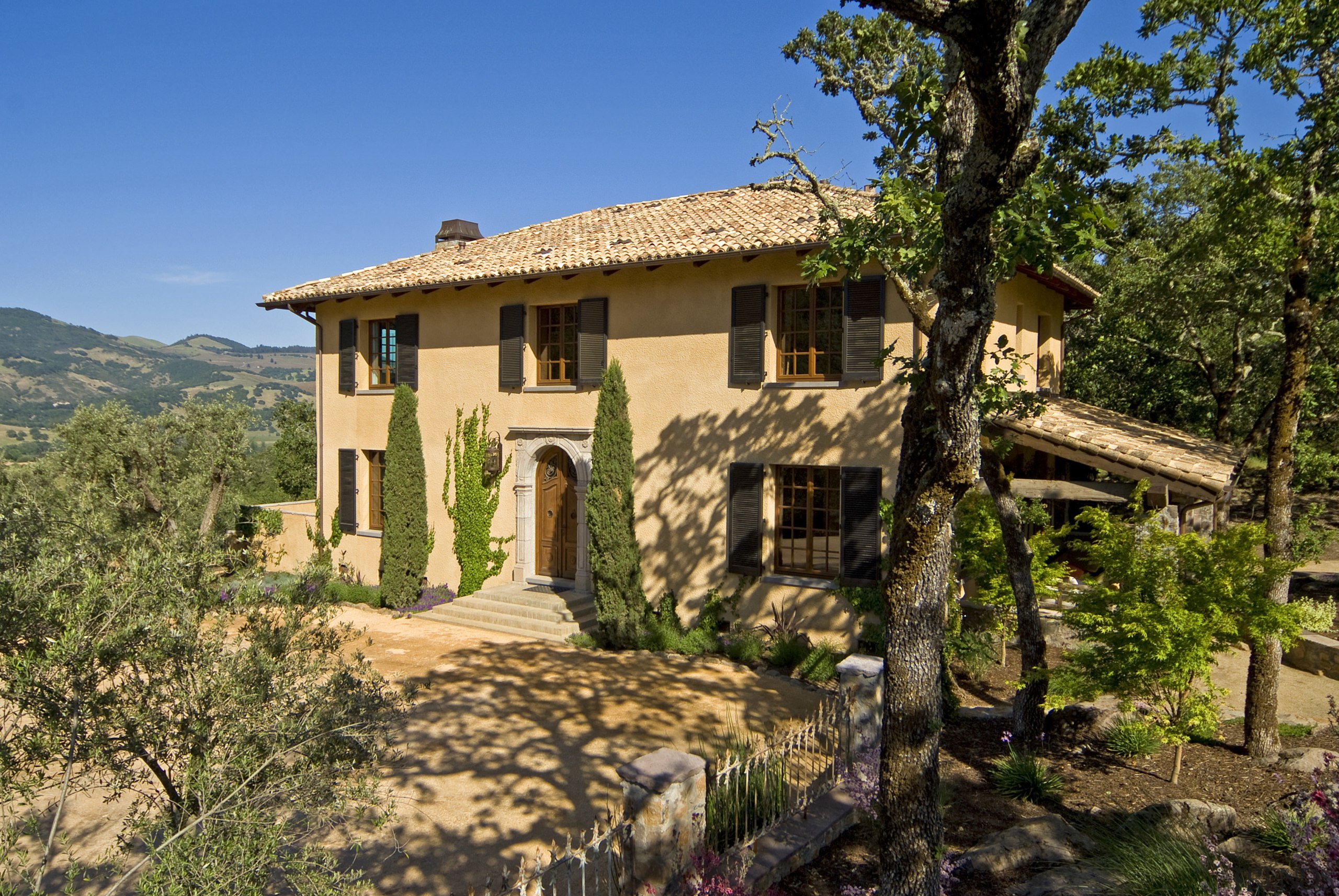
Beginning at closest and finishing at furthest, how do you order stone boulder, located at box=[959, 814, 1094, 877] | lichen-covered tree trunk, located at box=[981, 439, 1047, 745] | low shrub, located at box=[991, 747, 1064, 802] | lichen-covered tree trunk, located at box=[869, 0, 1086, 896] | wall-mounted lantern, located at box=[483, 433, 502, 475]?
1. lichen-covered tree trunk, located at box=[869, 0, 1086, 896]
2. stone boulder, located at box=[959, 814, 1094, 877]
3. low shrub, located at box=[991, 747, 1064, 802]
4. lichen-covered tree trunk, located at box=[981, 439, 1047, 745]
5. wall-mounted lantern, located at box=[483, 433, 502, 475]

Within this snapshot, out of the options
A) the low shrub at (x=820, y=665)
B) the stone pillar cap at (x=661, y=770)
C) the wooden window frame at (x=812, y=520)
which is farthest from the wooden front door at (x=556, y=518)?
the stone pillar cap at (x=661, y=770)

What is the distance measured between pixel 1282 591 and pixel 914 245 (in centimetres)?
505

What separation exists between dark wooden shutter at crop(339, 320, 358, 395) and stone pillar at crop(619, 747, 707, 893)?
1381cm

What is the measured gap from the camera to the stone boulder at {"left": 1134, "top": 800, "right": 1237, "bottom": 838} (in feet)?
18.9

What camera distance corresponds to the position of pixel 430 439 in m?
16.0

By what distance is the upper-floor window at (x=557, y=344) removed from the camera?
14742 mm

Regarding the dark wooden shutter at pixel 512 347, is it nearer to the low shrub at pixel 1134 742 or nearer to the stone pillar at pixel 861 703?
the stone pillar at pixel 861 703

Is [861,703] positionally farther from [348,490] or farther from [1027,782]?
[348,490]

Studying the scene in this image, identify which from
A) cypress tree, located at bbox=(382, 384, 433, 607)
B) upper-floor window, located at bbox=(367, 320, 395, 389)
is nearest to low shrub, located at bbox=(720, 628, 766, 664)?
cypress tree, located at bbox=(382, 384, 433, 607)

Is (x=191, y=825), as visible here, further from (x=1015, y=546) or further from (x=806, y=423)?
(x=806, y=423)

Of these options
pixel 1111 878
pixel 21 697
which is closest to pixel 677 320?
pixel 1111 878

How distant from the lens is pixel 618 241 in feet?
46.9

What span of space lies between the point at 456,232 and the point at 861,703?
15.6 metres

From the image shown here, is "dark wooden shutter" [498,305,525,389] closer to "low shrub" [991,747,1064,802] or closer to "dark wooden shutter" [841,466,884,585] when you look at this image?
"dark wooden shutter" [841,466,884,585]
